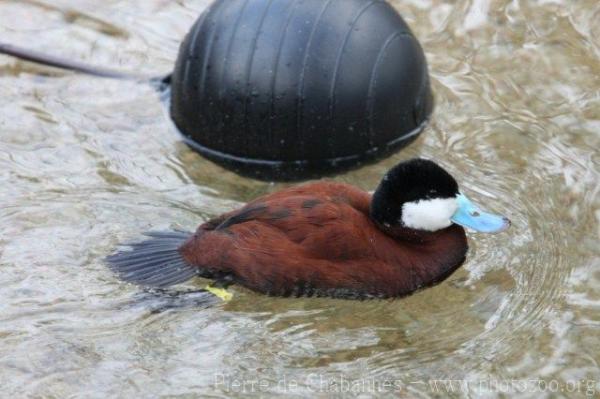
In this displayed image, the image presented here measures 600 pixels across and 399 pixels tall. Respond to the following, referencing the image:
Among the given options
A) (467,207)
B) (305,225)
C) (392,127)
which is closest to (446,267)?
(467,207)

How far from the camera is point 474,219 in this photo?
5.18 m

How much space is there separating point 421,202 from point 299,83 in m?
1.13

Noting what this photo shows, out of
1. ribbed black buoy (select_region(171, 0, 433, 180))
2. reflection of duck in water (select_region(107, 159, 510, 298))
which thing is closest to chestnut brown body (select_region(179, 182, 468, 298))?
reflection of duck in water (select_region(107, 159, 510, 298))

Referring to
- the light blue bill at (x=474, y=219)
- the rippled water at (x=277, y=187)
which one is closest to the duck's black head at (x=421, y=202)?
the light blue bill at (x=474, y=219)

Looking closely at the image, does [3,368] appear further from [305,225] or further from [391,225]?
[391,225]

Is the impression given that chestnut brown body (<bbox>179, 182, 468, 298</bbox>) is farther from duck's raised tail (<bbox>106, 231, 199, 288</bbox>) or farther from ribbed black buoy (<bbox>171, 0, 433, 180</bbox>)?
ribbed black buoy (<bbox>171, 0, 433, 180</bbox>)

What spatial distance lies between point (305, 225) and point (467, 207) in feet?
2.73

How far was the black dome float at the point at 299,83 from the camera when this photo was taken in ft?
19.1

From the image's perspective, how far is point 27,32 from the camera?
7.73 m

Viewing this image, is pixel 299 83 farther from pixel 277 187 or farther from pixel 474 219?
pixel 474 219

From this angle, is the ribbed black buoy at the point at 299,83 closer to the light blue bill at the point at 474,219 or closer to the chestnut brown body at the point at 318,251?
the chestnut brown body at the point at 318,251

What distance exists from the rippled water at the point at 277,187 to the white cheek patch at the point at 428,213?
0.33 m

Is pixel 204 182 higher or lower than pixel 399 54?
lower

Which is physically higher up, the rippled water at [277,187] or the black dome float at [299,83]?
the black dome float at [299,83]
